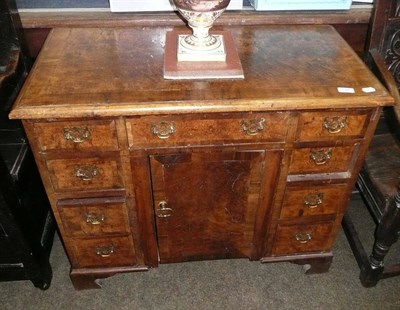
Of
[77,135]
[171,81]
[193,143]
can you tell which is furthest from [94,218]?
[171,81]

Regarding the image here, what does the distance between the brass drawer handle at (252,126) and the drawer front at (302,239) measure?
506mm

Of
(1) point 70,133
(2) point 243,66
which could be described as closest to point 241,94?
(2) point 243,66

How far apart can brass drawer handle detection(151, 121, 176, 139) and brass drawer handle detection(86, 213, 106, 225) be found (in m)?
0.43

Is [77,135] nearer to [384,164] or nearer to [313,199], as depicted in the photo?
[313,199]

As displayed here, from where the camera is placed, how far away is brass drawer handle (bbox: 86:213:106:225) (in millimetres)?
1470

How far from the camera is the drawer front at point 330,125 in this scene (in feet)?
4.20

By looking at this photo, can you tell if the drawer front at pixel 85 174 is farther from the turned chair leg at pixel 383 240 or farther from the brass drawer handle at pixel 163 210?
the turned chair leg at pixel 383 240

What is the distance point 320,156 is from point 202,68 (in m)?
0.52

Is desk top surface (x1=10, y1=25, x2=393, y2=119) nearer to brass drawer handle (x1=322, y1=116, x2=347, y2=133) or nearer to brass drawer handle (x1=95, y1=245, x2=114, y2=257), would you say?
brass drawer handle (x1=322, y1=116, x2=347, y2=133)

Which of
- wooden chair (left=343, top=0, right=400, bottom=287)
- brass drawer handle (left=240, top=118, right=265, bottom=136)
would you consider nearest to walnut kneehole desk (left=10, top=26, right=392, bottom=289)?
brass drawer handle (left=240, top=118, right=265, bottom=136)

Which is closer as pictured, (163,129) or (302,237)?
(163,129)

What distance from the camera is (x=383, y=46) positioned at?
5.35 ft

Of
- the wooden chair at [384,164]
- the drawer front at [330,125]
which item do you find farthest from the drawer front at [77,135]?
the wooden chair at [384,164]

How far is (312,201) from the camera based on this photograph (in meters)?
1.52
